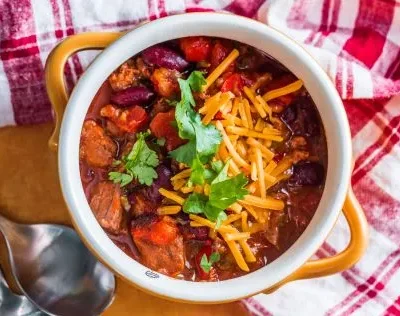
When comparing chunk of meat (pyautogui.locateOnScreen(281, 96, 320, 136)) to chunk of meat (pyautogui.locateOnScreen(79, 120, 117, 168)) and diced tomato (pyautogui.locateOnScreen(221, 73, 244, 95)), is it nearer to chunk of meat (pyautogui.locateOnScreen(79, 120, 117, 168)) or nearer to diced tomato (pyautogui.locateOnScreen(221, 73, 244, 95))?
diced tomato (pyautogui.locateOnScreen(221, 73, 244, 95))

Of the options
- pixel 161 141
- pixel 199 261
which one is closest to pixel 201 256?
pixel 199 261

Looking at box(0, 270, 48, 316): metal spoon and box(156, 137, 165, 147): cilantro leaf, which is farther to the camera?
box(0, 270, 48, 316): metal spoon

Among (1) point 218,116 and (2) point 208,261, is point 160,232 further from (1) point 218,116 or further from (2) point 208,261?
(1) point 218,116

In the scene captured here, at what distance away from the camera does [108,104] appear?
4.99ft

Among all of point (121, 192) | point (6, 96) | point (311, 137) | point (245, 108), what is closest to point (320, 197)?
point (311, 137)

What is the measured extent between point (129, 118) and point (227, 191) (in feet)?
0.71

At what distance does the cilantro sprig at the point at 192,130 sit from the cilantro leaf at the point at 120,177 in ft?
0.32

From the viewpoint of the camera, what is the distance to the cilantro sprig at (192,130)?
1.43m

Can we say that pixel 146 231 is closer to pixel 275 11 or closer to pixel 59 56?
pixel 59 56

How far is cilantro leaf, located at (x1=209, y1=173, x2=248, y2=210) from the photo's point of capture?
1447 millimetres

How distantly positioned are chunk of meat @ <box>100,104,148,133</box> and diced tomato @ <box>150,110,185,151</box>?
0.02 metres

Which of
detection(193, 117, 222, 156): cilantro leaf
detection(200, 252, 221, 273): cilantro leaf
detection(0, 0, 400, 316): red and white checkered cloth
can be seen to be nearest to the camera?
detection(193, 117, 222, 156): cilantro leaf

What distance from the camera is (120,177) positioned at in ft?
4.95

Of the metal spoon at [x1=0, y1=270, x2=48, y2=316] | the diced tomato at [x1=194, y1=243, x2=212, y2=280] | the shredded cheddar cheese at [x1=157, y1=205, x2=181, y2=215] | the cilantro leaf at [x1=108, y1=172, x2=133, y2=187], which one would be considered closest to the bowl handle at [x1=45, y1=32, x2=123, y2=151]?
the cilantro leaf at [x1=108, y1=172, x2=133, y2=187]
